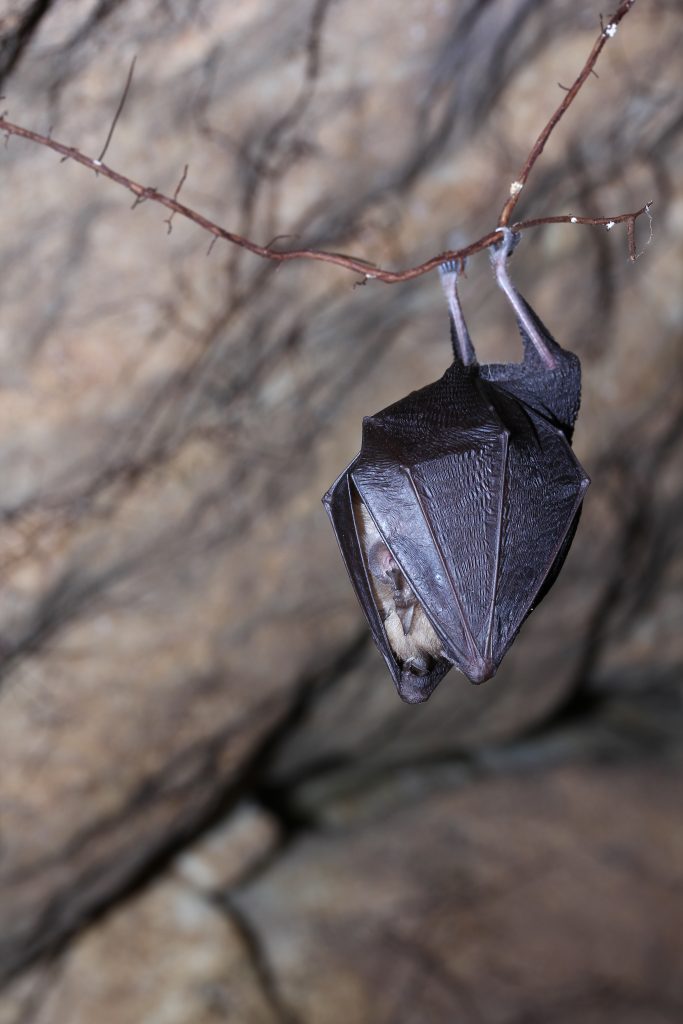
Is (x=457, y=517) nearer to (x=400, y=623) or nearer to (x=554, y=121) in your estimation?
(x=400, y=623)

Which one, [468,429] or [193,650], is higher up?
[468,429]

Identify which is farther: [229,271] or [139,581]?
[139,581]

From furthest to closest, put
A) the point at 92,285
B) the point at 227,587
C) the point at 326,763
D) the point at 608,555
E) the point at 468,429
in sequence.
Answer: the point at 326,763 < the point at 608,555 < the point at 227,587 < the point at 92,285 < the point at 468,429

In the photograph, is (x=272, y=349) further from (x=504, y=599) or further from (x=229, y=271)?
(x=504, y=599)

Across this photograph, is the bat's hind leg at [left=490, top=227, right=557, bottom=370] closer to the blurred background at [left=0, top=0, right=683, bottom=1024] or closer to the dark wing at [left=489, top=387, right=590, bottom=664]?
the dark wing at [left=489, top=387, right=590, bottom=664]

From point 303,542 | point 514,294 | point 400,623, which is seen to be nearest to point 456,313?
point 514,294

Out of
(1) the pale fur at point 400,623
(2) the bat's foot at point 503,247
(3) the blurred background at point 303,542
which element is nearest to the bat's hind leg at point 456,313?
(2) the bat's foot at point 503,247

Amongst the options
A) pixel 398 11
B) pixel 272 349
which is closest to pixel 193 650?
pixel 272 349
